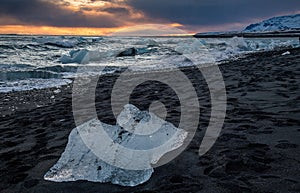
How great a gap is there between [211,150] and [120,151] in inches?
35.1

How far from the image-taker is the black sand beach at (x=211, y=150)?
2.07 m

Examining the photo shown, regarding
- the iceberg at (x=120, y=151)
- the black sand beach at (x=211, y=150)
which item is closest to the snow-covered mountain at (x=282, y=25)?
the black sand beach at (x=211, y=150)

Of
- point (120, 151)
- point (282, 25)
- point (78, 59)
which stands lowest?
point (78, 59)

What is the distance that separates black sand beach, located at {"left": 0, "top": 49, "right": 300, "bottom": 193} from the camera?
81.5 inches

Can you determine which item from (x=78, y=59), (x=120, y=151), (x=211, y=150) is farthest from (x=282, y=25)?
(x=120, y=151)

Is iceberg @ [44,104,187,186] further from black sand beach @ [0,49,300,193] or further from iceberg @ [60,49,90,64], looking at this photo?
iceberg @ [60,49,90,64]

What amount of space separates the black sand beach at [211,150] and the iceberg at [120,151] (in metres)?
0.09

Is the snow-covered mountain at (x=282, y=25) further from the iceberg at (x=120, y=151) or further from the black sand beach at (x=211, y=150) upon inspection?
the iceberg at (x=120, y=151)

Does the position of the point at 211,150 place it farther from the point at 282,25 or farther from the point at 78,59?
the point at 282,25

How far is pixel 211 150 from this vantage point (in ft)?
8.70

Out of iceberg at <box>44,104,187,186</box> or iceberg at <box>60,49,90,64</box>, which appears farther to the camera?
iceberg at <box>60,49,90,64</box>

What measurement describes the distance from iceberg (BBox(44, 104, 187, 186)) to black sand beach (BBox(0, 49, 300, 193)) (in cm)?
9

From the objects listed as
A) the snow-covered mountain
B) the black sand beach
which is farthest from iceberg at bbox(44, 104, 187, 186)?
the snow-covered mountain

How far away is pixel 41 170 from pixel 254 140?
2054 mm
